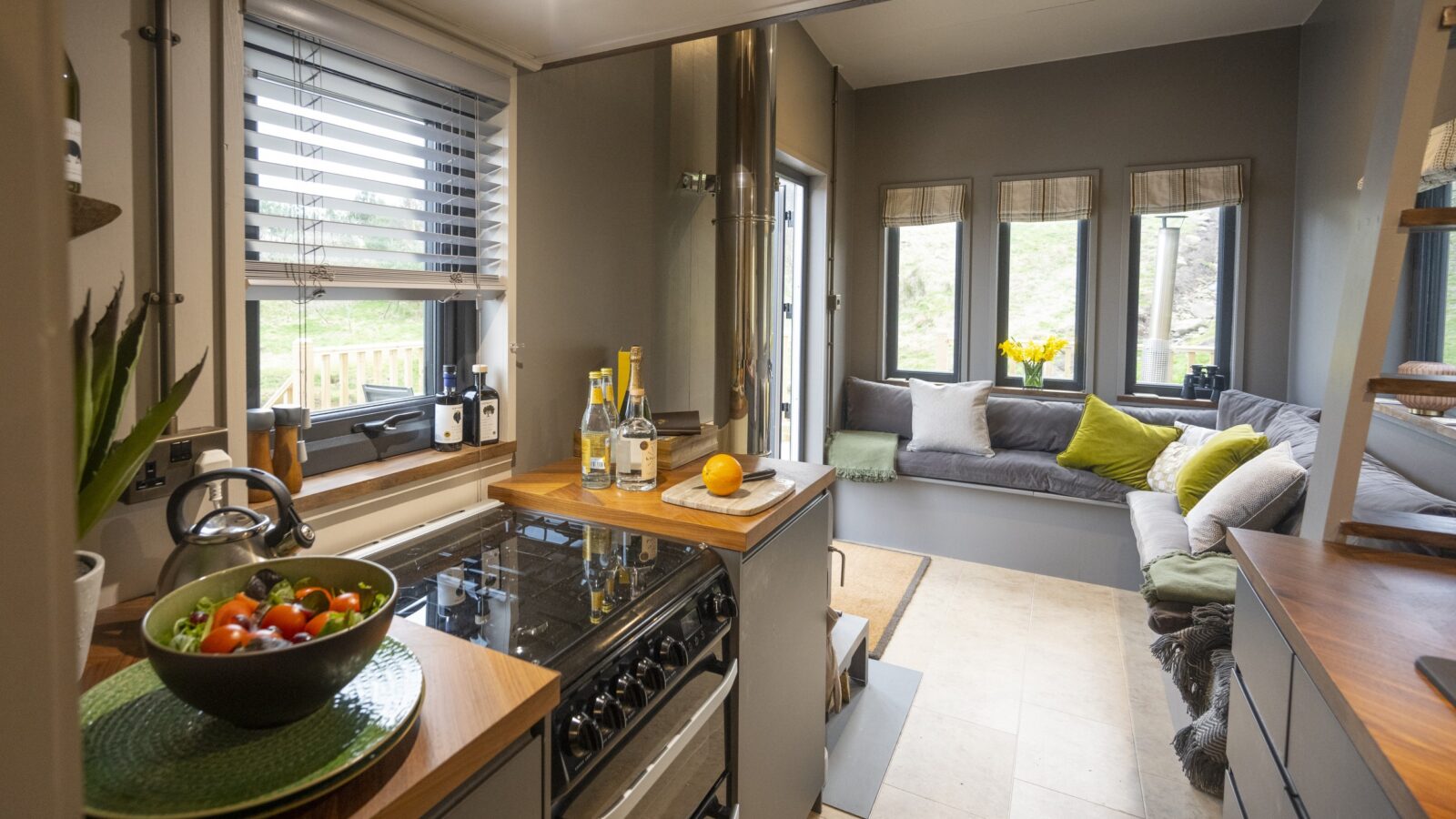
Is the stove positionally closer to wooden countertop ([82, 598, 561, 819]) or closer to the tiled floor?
wooden countertop ([82, 598, 561, 819])

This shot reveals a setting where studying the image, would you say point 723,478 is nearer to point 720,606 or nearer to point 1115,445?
point 720,606

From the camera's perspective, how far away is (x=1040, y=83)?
443 cm

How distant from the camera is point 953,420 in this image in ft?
13.9

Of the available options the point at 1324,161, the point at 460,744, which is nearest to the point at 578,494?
the point at 460,744

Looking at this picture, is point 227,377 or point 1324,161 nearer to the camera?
point 227,377

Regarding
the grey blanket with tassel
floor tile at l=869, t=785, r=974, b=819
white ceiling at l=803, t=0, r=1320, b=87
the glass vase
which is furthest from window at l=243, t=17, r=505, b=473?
the glass vase

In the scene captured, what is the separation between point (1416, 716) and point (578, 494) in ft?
4.79

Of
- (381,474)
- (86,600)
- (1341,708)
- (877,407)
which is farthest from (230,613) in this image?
(877,407)

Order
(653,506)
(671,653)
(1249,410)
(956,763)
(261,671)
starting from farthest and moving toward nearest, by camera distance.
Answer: (1249,410)
(956,763)
(653,506)
(671,653)
(261,671)

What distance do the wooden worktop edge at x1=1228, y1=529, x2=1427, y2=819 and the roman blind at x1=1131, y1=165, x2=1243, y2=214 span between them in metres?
3.51

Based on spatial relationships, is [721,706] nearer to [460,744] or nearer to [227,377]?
[460,744]

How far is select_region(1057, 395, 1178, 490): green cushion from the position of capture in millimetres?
3730

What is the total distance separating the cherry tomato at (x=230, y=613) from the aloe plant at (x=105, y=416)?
0.49 feet

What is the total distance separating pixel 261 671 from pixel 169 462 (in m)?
0.66
